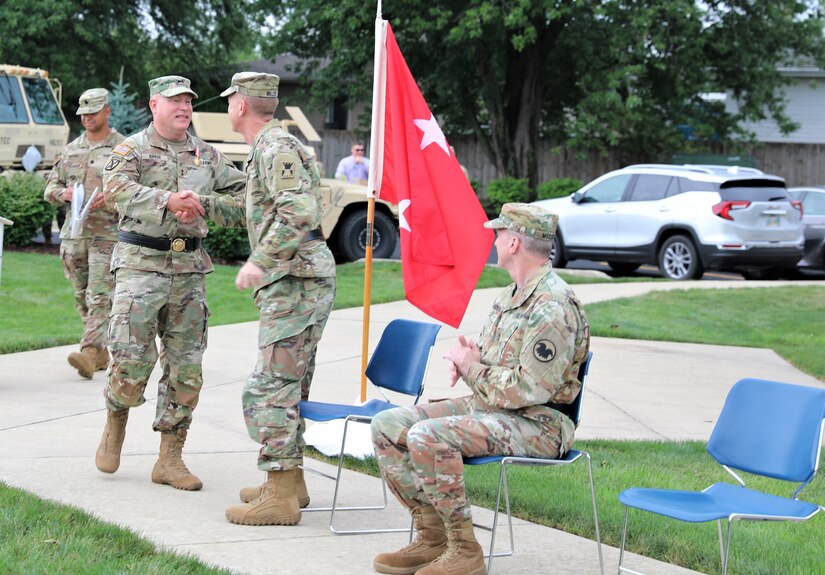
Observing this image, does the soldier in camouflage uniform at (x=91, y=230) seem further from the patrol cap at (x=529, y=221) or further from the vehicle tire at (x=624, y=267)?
the vehicle tire at (x=624, y=267)

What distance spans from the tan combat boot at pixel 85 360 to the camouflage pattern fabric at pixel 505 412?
4.34m

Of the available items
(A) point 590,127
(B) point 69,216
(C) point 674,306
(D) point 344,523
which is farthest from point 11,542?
(A) point 590,127

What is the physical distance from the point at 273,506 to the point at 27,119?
605 inches

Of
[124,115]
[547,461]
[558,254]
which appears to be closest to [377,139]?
[547,461]

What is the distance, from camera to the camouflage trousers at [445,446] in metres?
4.78

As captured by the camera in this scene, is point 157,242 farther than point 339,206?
No

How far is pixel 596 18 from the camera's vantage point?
89.7 feet

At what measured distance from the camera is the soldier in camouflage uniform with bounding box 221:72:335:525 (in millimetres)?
5578

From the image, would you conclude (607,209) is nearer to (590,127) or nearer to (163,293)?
(590,127)

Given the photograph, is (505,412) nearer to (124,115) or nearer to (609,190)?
(609,190)

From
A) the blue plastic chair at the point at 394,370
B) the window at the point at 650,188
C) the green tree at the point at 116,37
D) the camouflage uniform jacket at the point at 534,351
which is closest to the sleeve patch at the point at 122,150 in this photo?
the blue plastic chair at the point at 394,370

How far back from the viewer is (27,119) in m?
19.5

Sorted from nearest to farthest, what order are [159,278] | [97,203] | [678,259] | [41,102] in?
1. [159,278]
2. [97,203]
3. [678,259]
4. [41,102]

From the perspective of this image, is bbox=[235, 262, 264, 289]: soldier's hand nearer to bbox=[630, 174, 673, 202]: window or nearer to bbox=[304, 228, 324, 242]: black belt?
bbox=[304, 228, 324, 242]: black belt
